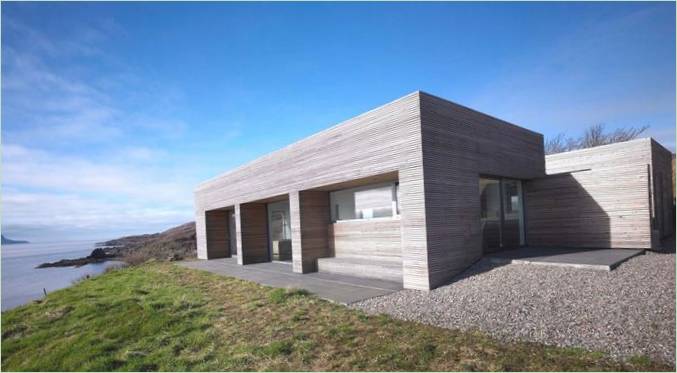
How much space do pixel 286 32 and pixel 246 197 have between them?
7500 mm

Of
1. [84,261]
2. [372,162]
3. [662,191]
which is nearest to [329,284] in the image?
[372,162]

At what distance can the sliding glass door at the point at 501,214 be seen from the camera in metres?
9.62

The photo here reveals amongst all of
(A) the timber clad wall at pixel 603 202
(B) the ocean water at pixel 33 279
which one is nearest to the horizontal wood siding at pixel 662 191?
(A) the timber clad wall at pixel 603 202

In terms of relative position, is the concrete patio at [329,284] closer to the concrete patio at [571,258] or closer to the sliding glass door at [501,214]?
the concrete patio at [571,258]

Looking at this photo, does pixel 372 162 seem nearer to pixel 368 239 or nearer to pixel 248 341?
pixel 368 239

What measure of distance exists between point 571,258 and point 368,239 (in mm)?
4938

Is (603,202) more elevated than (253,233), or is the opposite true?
(603,202)

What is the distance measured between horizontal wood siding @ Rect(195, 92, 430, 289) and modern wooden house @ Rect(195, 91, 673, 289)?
0.03m

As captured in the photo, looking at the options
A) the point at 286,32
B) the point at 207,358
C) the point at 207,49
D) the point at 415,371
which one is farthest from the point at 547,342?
the point at 207,49

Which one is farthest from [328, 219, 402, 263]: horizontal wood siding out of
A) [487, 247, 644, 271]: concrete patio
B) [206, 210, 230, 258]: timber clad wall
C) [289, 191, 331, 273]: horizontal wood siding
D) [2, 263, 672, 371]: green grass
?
[206, 210, 230, 258]: timber clad wall

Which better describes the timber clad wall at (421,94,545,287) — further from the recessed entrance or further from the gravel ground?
the recessed entrance

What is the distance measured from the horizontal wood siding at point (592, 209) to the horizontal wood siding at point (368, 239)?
518cm

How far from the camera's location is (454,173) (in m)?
7.84

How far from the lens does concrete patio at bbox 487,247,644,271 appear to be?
700 centimetres
